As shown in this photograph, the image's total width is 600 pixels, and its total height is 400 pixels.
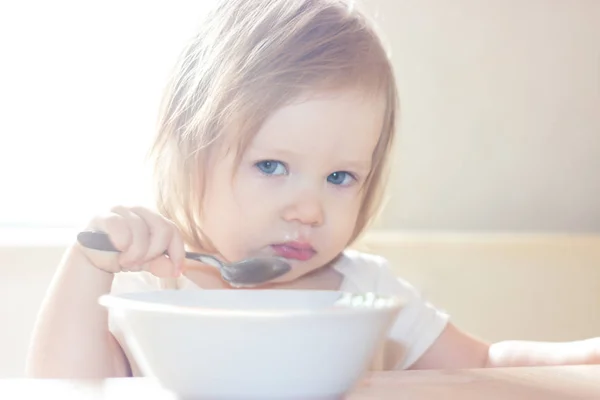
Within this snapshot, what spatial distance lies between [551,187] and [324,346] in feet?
4.44

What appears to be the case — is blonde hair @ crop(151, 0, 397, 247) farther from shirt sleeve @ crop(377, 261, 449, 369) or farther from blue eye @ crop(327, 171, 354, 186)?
shirt sleeve @ crop(377, 261, 449, 369)

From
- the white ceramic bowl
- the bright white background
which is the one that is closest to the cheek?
the white ceramic bowl

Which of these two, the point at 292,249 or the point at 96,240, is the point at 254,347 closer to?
the point at 96,240

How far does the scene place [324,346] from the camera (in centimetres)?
34

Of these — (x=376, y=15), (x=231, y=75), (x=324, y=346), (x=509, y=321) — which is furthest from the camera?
(x=376, y=15)

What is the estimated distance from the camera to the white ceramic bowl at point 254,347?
0.33 metres

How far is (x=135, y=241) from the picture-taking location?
59 cm

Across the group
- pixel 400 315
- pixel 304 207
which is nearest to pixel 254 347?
pixel 304 207

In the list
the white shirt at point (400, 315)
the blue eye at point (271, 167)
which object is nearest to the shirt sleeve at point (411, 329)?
the white shirt at point (400, 315)

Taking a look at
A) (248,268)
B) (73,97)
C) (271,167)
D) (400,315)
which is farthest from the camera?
(73,97)

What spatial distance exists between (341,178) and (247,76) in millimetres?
149

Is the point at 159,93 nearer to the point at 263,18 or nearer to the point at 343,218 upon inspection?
the point at 263,18

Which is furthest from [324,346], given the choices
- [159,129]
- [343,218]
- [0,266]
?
[0,266]

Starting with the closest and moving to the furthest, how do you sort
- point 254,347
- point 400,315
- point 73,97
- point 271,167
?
point 254,347, point 271,167, point 400,315, point 73,97
